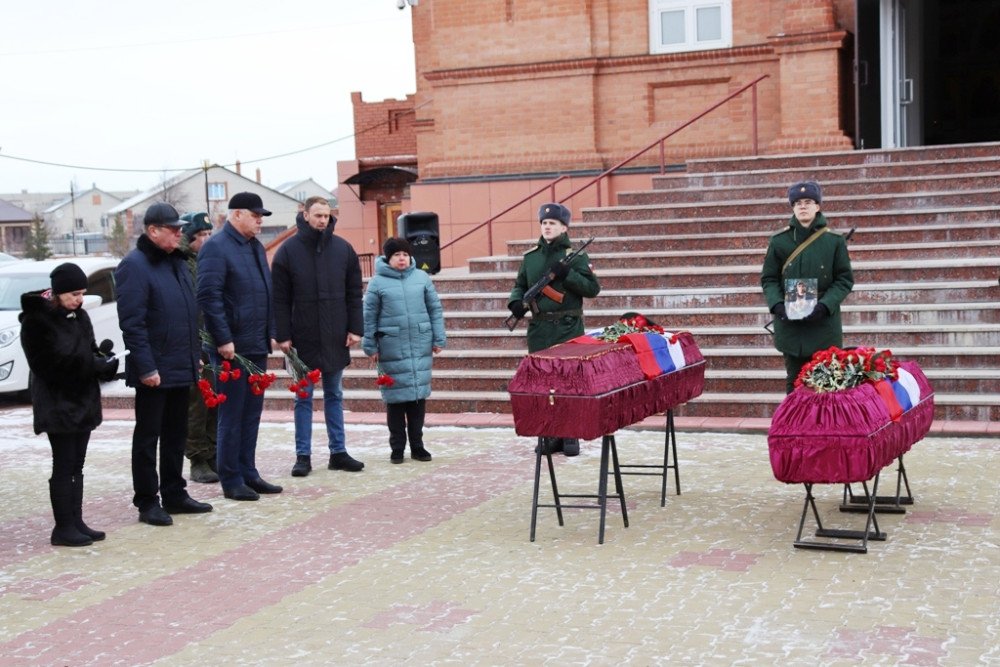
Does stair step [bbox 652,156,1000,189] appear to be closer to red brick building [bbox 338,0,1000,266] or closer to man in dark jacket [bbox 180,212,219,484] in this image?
red brick building [bbox 338,0,1000,266]

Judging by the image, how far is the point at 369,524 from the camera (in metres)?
8.34

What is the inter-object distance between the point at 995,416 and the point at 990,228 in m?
3.50

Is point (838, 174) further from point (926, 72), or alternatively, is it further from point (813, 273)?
point (813, 273)

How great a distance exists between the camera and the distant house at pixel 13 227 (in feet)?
339

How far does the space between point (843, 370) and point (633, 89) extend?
12613 millimetres

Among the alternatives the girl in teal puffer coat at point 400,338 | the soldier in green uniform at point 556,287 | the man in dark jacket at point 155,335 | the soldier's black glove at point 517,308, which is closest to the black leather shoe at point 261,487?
the man in dark jacket at point 155,335

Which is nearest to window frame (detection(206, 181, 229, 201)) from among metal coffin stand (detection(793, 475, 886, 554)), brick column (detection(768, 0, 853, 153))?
brick column (detection(768, 0, 853, 153))

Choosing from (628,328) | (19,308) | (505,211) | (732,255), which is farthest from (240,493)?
(505,211)

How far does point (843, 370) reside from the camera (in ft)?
23.8

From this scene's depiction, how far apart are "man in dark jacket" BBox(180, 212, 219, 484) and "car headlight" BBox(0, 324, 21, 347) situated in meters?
6.52

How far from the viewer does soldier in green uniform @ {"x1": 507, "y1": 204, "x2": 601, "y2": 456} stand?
9.93 m

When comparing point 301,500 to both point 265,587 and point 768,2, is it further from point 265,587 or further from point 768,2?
point 768,2

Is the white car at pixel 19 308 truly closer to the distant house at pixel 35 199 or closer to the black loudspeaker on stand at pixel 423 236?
the black loudspeaker on stand at pixel 423 236

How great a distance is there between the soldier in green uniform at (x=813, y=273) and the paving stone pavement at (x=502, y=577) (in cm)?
98
